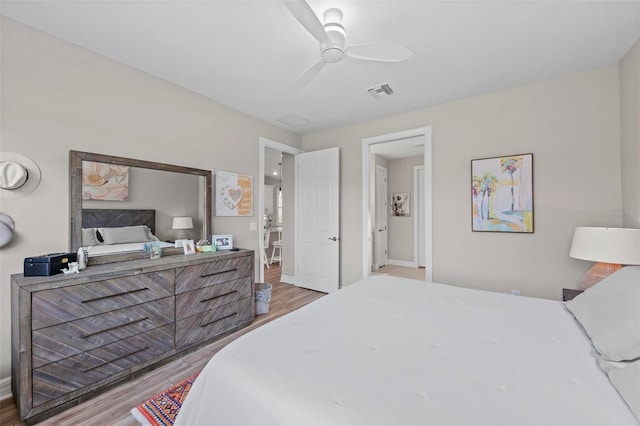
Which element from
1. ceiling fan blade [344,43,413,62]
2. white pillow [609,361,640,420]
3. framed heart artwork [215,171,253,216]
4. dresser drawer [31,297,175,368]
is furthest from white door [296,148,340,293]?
white pillow [609,361,640,420]

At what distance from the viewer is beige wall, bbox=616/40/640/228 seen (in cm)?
206

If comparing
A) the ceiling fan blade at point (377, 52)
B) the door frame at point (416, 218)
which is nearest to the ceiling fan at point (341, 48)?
the ceiling fan blade at point (377, 52)

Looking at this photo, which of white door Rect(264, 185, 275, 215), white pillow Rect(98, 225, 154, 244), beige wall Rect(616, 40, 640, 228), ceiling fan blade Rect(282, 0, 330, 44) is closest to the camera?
ceiling fan blade Rect(282, 0, 330, 44)

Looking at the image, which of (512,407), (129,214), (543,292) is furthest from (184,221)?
(543,292)

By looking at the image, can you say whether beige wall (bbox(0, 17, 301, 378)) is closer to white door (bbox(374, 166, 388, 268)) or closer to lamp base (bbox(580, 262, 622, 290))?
lamp base (bbox(580, 262, 622, 290))

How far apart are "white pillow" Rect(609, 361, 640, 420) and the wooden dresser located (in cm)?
261

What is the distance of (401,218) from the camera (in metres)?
6.18

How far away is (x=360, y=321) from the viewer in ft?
4.78

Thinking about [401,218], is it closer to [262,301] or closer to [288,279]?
[288,279]

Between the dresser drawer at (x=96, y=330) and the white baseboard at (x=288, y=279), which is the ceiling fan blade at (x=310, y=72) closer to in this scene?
the dresser drawer at (x=96, y=330)

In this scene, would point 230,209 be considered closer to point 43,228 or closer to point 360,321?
point 43,228

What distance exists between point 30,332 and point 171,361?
975mm

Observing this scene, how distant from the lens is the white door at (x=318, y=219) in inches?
157

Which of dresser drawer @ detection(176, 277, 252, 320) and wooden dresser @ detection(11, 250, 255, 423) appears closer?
wooden dresser @ detection(11, 250, 255, 423)
